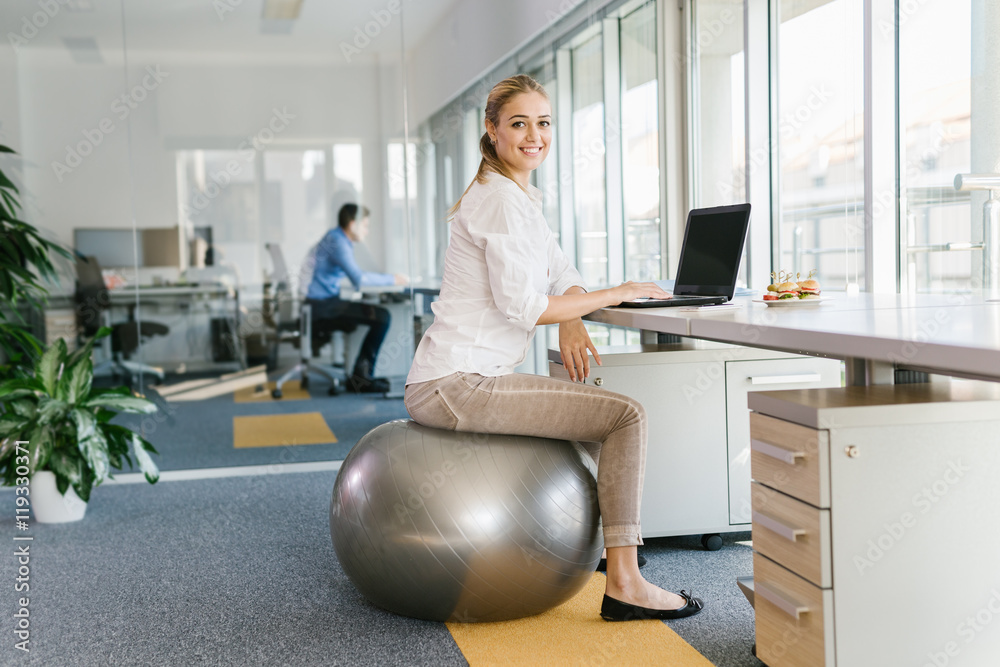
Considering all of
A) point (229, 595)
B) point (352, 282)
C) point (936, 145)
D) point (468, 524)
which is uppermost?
point (936, 145)

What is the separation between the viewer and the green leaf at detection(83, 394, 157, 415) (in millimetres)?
3705

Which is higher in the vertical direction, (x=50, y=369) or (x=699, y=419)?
(x=50, y=369)

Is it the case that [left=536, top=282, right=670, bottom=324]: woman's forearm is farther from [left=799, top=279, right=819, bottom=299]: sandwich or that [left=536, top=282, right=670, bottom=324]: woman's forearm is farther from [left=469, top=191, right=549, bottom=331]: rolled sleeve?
[left=799, top=279, right=819, bottom=299]: sandwich

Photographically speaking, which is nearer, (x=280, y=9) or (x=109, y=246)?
(x=109, y=246)

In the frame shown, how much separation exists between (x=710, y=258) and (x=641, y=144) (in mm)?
1822

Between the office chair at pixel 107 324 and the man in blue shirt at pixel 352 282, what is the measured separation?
74 cm

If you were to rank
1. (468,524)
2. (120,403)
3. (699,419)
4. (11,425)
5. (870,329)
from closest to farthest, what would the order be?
(870,329) < (468,524) < (699,419) < (11,425) < (120,403)

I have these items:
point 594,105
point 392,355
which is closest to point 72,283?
point 392,355

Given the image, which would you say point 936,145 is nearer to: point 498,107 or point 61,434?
point 498,107

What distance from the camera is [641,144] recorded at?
4328 millimetres

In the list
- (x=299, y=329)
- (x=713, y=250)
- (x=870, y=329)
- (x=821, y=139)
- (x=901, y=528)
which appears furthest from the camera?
(x=299, y=329)

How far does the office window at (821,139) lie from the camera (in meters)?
3.04

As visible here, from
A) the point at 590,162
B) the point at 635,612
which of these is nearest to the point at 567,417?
the point at 635,612

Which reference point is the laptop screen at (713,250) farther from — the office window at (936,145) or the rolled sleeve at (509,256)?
the office window at (936,145)
